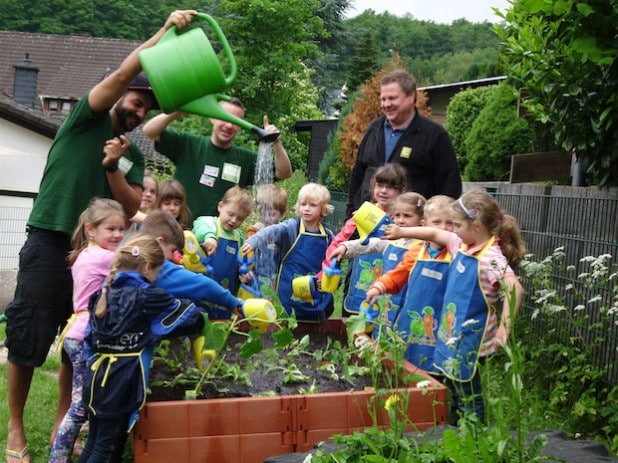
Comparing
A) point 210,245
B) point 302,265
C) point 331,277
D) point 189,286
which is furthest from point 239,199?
point 189,286

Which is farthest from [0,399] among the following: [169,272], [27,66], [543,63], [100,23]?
[100,23]

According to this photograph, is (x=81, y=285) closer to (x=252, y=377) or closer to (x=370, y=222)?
(x=252, y=377)

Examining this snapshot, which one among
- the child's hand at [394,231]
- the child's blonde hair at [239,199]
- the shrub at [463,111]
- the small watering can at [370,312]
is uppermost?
the shrub at [463,111]

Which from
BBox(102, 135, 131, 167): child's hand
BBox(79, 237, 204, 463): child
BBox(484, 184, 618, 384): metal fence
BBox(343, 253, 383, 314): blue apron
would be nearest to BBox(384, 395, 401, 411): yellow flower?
BBox(79, 237, 204, 463): child

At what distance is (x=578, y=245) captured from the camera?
5.45 metres

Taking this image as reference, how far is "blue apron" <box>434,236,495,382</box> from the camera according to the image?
3.79 m

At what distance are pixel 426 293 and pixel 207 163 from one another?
1976 millimetres

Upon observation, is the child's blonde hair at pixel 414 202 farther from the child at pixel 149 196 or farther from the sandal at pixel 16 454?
the sandal at pixel 16 454

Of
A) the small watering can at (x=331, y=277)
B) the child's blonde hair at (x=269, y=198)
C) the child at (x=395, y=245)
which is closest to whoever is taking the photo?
the child at (x=395, y=245)

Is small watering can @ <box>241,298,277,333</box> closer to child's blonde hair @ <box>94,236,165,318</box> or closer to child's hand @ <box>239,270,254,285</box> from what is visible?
child's blonde hair @ <box>94,236,165,318</box>

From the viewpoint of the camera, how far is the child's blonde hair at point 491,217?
13.1 feet

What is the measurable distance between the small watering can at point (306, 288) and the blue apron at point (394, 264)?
0.46 metres

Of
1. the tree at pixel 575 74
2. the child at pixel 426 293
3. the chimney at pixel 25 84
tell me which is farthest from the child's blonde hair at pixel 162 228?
the chimney at pixel 25 84

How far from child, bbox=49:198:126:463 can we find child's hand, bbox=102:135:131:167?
0.19m
